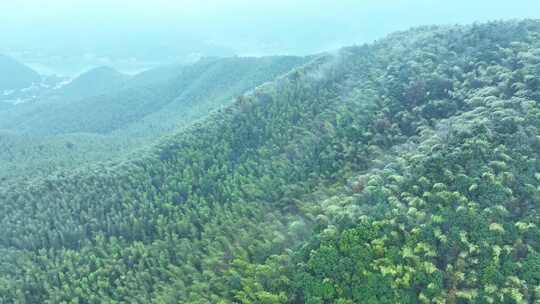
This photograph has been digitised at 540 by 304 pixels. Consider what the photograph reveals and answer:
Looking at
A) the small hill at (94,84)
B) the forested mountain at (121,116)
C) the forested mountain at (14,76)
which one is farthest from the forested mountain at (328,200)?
the forested mountain at (14,76)

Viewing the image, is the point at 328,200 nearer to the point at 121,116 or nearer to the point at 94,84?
the point at 121,116

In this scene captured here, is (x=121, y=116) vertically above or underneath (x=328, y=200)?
underneath

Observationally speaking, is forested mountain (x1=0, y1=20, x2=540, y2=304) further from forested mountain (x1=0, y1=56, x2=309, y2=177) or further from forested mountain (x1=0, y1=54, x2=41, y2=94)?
forested mountain (x1=0, y1=54, x2=41, y2=94)

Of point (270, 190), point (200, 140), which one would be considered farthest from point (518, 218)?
point (200, 140)

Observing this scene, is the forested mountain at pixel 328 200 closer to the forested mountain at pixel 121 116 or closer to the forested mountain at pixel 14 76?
the forested mountain at pixel 121 116

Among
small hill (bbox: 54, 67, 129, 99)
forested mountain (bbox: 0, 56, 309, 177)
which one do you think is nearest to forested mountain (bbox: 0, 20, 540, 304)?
forested mountain (bbox: 0, 56, 309, 177)

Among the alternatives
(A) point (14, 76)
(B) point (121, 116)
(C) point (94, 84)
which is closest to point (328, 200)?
(B) point (121, 116)
